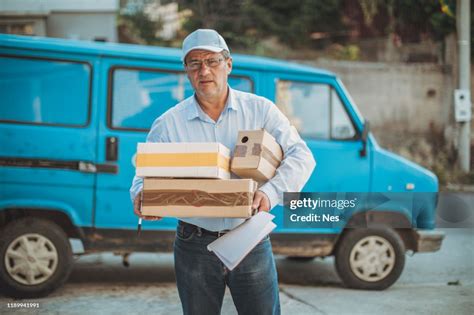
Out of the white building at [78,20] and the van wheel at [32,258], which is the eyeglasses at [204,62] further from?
the white building at [78,20]

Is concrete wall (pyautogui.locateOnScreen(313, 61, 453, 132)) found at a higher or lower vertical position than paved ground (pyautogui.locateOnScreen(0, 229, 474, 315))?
higher

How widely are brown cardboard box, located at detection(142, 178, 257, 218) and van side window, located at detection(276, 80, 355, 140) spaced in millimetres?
3382

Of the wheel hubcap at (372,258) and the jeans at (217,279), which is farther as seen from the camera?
the wheel hubcap at (372,258)

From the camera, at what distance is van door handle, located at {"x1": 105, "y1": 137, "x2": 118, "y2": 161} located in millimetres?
5547

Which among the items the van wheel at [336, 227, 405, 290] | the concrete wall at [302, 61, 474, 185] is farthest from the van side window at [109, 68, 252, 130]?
the concrete wall at [302, 61, 474, 185]

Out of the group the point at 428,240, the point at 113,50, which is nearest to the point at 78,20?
the point at 113,50

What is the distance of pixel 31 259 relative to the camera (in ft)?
17.5

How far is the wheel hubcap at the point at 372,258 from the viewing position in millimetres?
5957

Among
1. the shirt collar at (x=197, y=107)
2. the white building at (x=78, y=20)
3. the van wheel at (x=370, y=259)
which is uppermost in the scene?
the white building at (x=78, y=20)

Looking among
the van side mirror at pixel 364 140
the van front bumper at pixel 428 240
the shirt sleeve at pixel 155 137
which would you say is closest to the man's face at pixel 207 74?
the shirt sleeve at pixel 155 137

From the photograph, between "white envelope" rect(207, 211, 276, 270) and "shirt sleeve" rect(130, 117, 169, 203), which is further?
"shirt sleeve" rect(130, 117, 169, 203)

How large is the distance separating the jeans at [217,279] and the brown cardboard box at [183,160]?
31cm

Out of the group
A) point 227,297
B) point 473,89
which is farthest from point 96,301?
point 473,89

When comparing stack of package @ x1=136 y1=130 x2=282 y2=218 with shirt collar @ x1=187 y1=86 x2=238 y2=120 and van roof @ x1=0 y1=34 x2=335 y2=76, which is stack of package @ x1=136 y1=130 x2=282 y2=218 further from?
van roof @ x1=0 y1=34 x2=335 y2=76
